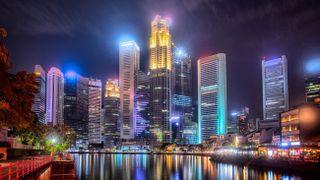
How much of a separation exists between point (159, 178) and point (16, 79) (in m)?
50.2

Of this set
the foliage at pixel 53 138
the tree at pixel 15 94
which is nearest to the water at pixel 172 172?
the foliage at pixel 53 138

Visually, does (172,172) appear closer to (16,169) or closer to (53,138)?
A: (53,138)

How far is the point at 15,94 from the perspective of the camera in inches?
808

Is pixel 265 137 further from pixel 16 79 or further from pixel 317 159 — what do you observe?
pixel 16 79

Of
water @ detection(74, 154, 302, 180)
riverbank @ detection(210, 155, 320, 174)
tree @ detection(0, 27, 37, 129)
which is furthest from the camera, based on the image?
riverbank @ detection(210, 155, 320, 174)

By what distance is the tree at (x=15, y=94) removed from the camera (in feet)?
63.5

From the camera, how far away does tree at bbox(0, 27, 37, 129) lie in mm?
19344

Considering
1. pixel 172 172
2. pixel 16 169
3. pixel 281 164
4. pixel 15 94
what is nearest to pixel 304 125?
pixel 281 164

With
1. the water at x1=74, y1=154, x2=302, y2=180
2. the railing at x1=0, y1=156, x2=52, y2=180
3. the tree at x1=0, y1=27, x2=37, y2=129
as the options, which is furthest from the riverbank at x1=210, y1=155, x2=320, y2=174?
the tree at x1=0, y1=27, x2=37, y2=129

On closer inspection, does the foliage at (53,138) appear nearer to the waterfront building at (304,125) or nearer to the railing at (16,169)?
the railing at (16,169)

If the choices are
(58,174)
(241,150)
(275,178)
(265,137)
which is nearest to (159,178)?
(275,178)

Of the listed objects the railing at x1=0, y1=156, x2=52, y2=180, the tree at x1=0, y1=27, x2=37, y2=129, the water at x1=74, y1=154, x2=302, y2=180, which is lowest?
the water at x1=74, y1=154, x2=302, y2=180

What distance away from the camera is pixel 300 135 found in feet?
344

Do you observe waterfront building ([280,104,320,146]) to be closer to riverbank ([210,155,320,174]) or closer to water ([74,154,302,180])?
→ riverbank ([210,155,320,174])
